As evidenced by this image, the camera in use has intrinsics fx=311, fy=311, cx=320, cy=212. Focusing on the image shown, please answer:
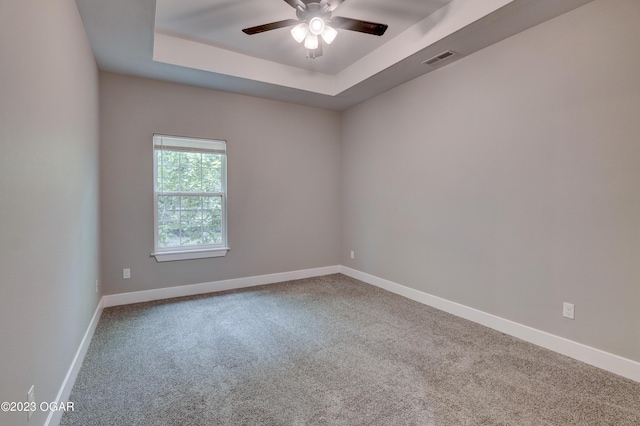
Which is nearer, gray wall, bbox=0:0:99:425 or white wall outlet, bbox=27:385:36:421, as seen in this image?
gray wall, bbox=0:0:99:425

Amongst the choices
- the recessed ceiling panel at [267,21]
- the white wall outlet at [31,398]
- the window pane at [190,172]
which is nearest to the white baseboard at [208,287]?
the window pane at [190,172]

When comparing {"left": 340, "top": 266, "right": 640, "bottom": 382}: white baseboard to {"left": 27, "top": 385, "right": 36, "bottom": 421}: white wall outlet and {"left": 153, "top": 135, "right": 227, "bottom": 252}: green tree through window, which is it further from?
{"left": 27, "top": 385, "right": 36, "bottom": 421}: white wall outlet

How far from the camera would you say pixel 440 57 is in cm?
324

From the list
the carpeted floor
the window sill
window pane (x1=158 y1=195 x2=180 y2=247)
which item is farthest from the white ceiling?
the carpeted floor

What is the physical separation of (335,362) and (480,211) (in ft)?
6.72

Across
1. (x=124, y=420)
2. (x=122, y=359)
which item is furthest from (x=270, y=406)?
(x=122, y=359)

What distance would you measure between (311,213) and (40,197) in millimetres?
3687

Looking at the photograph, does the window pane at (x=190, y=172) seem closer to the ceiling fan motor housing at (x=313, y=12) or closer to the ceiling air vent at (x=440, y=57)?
the ceiling fan motor housing at (x=313, y=12)

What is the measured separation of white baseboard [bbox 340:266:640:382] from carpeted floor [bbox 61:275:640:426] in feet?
0.26

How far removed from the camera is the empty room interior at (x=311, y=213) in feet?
5.81

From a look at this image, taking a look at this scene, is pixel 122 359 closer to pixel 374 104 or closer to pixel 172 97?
pixel 172 97

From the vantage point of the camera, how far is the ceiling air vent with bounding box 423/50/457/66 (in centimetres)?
314

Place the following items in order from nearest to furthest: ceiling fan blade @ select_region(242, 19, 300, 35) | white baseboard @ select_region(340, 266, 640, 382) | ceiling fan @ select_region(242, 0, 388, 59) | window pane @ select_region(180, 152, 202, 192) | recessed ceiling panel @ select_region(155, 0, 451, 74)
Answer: white baseboard @ select_region(340, 266, 640, 382), ceiling fan @ select_region(242, 0, 388, 59), ceiling fan blade @ select_region(242, 19, 300, 35), recessed ceiling panel @ select_region(155, 0, 451, 74), window pane @ select_region(180, 152, 202, 192)

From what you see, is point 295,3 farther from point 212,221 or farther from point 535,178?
point 212,221
